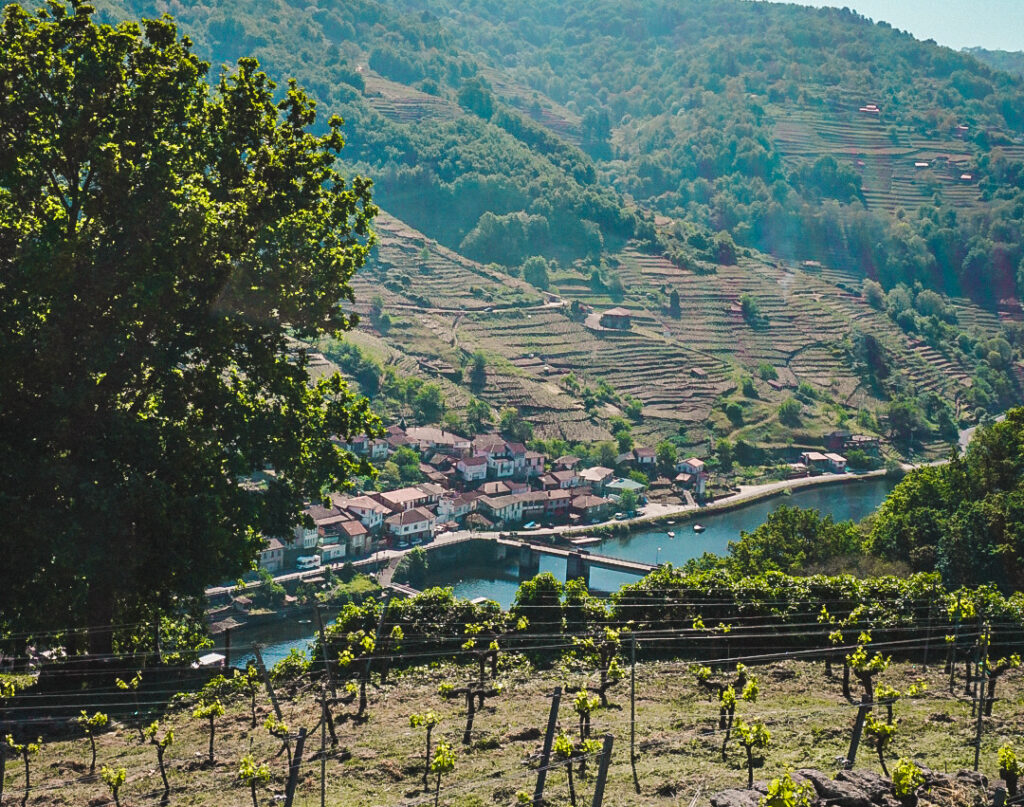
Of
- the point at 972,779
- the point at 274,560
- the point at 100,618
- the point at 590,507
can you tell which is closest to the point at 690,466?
the point at 590,507

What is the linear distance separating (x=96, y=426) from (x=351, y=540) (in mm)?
38059

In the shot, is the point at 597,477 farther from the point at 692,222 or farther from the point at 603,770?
the point at 692,222

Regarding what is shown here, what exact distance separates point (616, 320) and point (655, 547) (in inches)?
1305

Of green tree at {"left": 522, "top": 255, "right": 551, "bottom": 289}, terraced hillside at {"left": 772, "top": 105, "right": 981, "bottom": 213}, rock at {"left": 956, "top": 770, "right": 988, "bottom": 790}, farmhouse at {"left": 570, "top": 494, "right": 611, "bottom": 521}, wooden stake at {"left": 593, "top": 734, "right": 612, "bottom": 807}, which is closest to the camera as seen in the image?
wooden stake at {"left": 593, "top": 734, "right": 612, "bottom": 807}

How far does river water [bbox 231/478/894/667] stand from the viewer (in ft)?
132

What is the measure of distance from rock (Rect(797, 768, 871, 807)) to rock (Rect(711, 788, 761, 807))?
1.44ft

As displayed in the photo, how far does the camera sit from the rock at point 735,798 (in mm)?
7805

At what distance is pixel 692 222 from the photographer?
461ft

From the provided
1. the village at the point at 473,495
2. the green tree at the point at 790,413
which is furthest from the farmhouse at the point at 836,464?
the green tree at the point at 790,413

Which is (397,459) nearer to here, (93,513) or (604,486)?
(604,486)

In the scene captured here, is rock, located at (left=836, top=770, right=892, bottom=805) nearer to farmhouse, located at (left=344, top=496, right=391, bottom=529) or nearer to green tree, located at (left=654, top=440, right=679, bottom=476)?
farmhouse, located at (left=344, top=496, right=391, bottom=529)

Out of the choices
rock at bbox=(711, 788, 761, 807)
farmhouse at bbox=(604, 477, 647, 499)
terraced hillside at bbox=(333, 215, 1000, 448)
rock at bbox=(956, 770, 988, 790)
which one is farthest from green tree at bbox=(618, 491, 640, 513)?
rock at bbox=(711, 788, 761, 807)

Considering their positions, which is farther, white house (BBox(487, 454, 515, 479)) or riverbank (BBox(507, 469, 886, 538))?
white house (BBox(487, 454, 515, 479))

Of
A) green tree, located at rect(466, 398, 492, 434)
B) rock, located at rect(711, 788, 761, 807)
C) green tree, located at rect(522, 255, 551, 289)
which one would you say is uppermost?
green tree, located at rect(522, 255, 551, 289)
